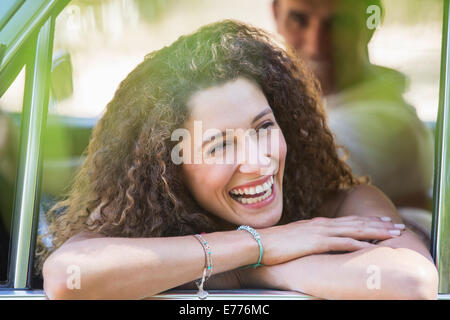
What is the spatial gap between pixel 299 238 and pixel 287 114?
0.57 metres

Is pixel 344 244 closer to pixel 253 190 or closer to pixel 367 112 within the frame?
pixel 253 190

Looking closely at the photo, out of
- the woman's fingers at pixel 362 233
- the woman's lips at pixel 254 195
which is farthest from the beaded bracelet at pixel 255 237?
the woman's fingers at pixel 362 233

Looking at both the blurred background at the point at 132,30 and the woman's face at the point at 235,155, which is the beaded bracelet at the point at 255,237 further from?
the blurred background at the point at 132,30

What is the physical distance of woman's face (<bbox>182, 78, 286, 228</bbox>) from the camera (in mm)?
1748

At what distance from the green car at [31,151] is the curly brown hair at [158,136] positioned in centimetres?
13

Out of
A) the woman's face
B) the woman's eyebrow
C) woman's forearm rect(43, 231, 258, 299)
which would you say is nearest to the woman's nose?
the woman's face

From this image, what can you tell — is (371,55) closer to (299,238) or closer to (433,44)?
(433,44)

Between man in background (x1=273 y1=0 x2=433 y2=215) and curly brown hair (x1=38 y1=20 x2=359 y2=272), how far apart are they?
0.51m

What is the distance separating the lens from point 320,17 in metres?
2.42

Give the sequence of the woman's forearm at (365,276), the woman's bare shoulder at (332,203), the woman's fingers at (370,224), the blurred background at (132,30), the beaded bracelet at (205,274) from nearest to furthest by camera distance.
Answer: the woman's forearm at (365,276) < the beaded bracelet at (205,274) < the woman's fingers at (370,224) < the blurred background at (132,30) < the woman's bare shoulder at (332,203)

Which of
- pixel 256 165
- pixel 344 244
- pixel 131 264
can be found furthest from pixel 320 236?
pixel 131 264

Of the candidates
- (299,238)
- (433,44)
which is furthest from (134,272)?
(433,44)

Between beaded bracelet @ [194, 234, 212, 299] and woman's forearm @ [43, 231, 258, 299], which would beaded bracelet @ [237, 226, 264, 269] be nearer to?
woman's forearm @ [43, 231, 258, 299]

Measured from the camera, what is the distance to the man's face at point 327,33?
7.82 feet
